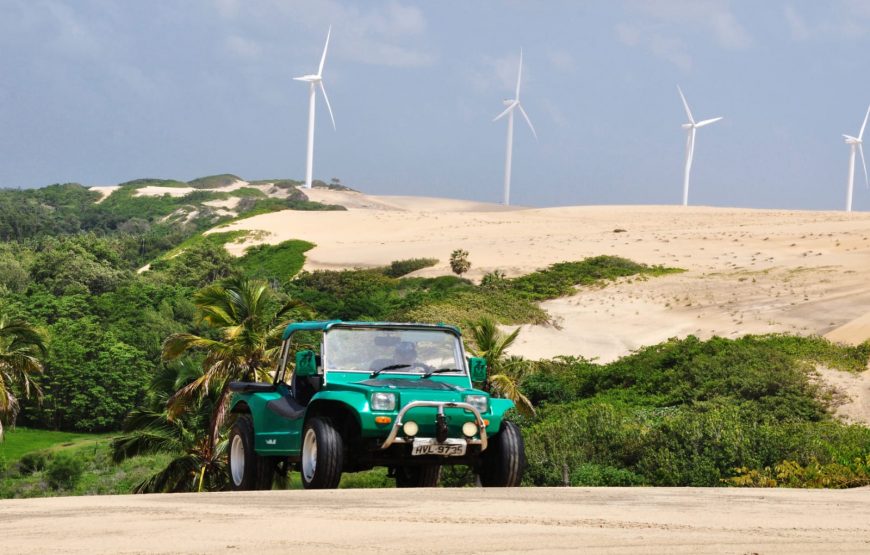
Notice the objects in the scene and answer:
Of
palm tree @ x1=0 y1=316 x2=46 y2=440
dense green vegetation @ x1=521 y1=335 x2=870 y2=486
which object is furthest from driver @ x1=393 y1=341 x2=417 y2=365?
palm tree @ x1=0 y1=316 x2=46 y2=440

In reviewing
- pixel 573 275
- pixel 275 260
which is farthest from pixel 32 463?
pixel 275 260

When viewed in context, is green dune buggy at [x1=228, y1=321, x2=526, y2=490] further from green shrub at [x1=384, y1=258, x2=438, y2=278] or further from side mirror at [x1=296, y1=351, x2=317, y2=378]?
green shrub at [x1=384, y1=258, x2=438, y2=278]

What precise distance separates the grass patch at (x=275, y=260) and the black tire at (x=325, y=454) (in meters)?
69.5

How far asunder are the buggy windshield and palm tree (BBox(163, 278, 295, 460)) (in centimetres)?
1239

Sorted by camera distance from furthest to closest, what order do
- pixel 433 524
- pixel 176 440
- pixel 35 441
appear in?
pixel 35 441 → pixel 176 440 → pixel 433 524

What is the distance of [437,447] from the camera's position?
42.2ft

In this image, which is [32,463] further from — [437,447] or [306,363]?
[437,447]

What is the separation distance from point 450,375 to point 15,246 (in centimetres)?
10362

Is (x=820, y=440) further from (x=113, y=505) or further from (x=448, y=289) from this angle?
(x=448, y=289)

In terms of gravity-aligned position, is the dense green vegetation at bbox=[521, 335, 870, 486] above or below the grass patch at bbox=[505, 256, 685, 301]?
below

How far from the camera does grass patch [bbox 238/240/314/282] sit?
8678 cm

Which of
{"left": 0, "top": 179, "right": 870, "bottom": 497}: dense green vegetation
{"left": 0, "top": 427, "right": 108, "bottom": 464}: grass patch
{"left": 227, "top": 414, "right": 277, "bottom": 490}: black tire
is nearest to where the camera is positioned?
{"left": 227, "top": 414, "right": 277, "bottom": 490}: black tire

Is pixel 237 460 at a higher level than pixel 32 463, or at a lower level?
higher

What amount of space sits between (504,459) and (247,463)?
10.4ft
